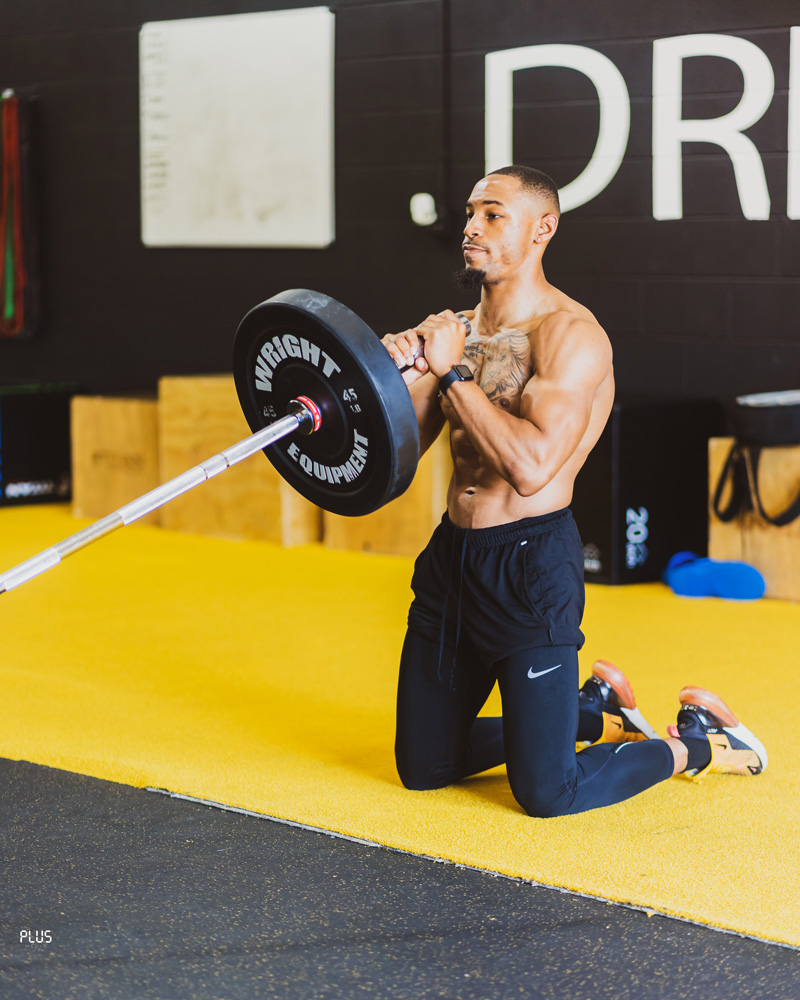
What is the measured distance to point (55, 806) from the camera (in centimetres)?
272

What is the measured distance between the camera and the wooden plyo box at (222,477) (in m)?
5.43

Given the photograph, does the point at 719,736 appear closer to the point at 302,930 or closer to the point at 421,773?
the point at 421,773

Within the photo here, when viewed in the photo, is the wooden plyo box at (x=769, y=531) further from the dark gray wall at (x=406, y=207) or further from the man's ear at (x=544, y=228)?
the man's ear at (x=544, y=228)

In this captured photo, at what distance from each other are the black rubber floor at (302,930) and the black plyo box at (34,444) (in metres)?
3.87

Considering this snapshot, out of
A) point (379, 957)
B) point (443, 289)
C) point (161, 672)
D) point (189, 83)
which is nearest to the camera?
point (379, 957)

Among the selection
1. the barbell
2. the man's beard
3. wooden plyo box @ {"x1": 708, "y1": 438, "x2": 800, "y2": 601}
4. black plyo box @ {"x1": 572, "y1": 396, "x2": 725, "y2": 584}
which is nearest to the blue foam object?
wooden plyo box @ {"x1": 708, "y1": 438, "x2": 800, "y2": 601}

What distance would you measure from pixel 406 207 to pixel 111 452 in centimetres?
171

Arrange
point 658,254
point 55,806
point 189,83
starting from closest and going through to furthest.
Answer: point 55,806
point 658,254
point 189,83

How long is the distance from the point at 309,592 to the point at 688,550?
1404mm

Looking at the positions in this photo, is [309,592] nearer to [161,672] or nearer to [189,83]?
[161,672]

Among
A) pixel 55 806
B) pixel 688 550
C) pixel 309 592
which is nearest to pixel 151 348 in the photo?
pixel 309 592

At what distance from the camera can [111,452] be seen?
6.00 metres

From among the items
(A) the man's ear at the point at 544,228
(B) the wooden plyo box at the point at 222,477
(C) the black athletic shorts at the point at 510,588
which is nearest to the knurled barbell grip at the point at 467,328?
(A) the man's ear at the point at 544,228

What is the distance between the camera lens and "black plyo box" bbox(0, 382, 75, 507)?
245 inches
